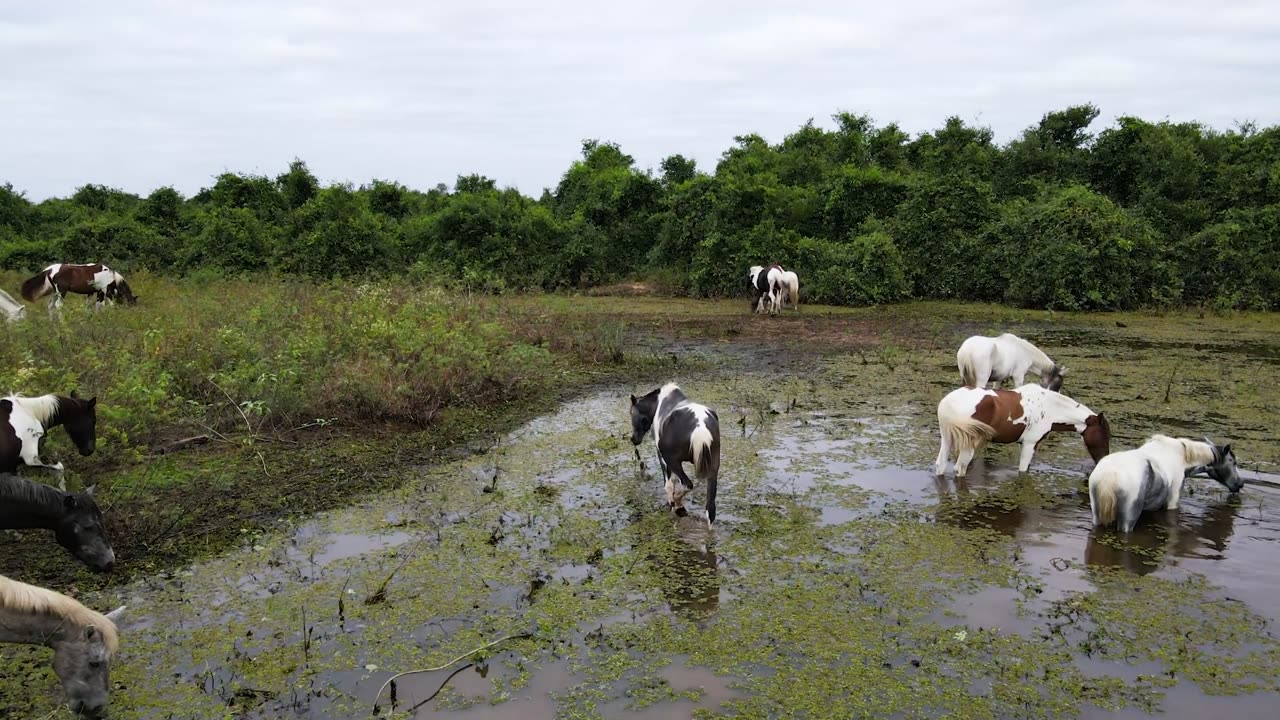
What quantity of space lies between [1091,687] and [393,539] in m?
4.13

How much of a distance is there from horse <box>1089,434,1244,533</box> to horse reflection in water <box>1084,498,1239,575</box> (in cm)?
10

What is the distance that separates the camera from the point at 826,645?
4.10m

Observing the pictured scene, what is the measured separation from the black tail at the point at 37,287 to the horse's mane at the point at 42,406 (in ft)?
31.8

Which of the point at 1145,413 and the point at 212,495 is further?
the point at 1145,413

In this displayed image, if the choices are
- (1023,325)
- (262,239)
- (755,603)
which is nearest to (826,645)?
(755,603)

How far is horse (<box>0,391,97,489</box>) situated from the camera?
571cm

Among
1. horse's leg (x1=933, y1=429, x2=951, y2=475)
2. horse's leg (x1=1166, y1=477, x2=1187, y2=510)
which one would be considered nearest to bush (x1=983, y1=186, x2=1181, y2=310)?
horse's leg (x1=933, y1=429, x2=951, y2=475)

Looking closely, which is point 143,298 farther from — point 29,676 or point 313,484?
point 29,676

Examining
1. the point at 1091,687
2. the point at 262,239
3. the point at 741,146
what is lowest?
the point at 1091,687

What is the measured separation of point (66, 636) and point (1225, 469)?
7.36 metres

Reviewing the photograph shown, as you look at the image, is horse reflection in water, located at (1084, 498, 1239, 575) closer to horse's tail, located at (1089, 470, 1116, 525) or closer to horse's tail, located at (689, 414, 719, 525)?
horse's tail, located at (1089, 470, 1116, 525)

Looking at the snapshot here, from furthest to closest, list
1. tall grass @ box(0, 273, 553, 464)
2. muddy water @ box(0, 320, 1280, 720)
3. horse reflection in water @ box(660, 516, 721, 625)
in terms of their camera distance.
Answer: tall grass @ box(0, 273, 553, 464) → horse reflection in water @ box(660, 516, 721, 625) → muddy water @ box(0, 320, 1280, 720)

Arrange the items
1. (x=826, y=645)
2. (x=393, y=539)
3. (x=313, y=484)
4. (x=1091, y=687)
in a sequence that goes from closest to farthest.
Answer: (x=1091, y=687)
(x=826, y=645)
(x=393, y=539)
(x=313, y=484)

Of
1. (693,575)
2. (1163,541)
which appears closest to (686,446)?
(693,575)
